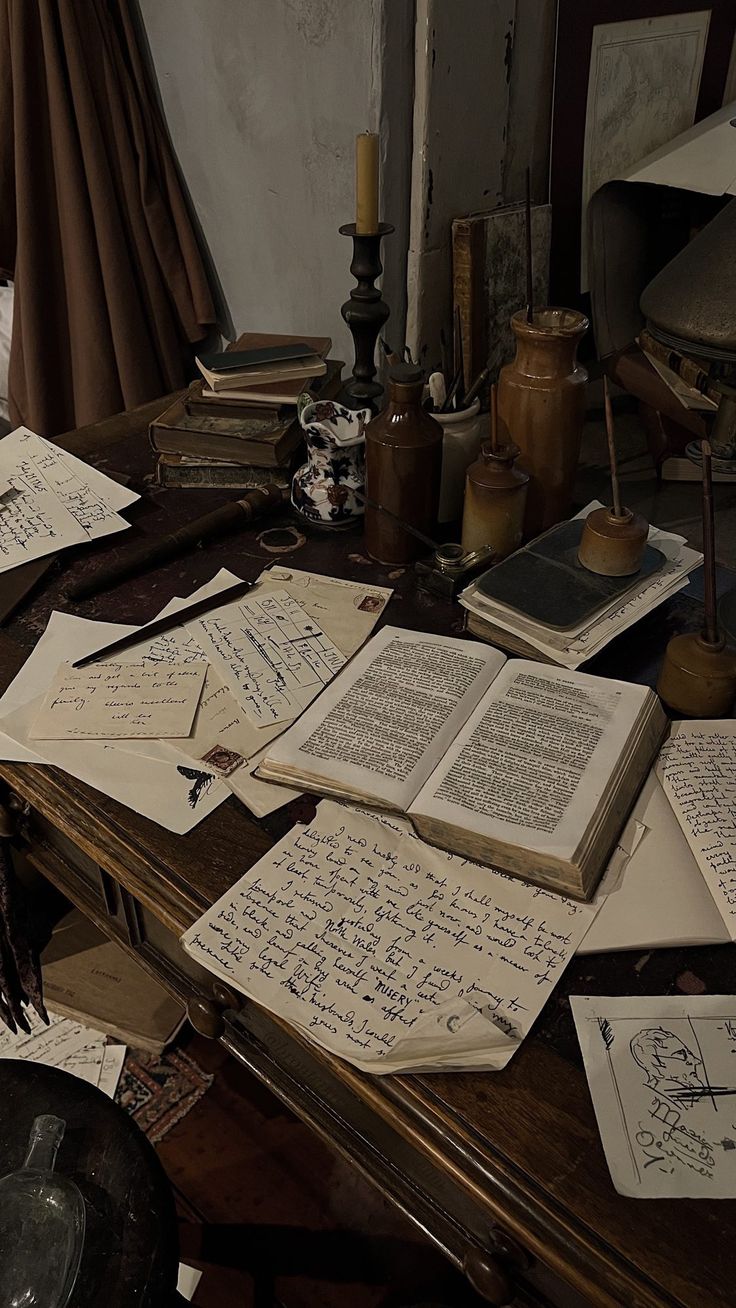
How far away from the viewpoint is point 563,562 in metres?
1.19

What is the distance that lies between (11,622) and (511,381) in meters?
0.70

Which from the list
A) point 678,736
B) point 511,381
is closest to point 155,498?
point 511,381

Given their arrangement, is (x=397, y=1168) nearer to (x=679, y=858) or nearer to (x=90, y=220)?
(x=679, y=858)

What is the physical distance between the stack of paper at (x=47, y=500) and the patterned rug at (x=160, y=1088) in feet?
2.94

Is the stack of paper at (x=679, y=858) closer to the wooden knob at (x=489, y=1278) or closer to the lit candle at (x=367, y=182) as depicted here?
the wooden knob at (x=489, y=1278)

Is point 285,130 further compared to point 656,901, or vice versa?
point 285,130

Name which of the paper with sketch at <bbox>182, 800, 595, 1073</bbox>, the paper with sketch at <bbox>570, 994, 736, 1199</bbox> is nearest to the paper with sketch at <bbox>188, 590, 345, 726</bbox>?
the paper with sketch at <bbox>182, 800, 595, 1073</bbox>

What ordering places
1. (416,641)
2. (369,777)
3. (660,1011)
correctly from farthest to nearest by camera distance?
(416,641) → (369,777) → (660,1011)

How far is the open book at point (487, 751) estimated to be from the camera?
34.3 inches

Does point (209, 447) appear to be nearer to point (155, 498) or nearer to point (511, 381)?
point (155, 498)

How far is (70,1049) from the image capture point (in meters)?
1.66

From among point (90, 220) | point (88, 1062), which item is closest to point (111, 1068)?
point (88, 1062)

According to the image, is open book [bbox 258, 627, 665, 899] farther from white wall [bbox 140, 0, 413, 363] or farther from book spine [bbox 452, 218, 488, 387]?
white wall [bbox 140, 0, 413, 363]

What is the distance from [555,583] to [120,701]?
20.5 inches
